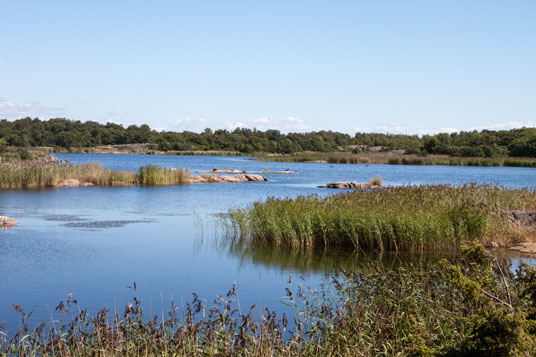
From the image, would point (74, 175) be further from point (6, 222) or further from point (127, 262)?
point (127, 262)

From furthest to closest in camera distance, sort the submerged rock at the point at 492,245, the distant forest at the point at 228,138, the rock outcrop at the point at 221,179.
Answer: the distant forest at the point at 228,138
the rock outcrop at the point at 221,179
the submerged rock at the point at 492,245

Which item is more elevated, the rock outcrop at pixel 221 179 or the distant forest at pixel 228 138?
the distant forest at pixel 228 138

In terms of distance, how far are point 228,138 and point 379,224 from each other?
124m

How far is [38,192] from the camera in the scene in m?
33.2

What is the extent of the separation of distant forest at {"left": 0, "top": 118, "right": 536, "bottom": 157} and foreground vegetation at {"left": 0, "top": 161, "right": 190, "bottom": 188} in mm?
65470

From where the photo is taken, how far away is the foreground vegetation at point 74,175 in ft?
118

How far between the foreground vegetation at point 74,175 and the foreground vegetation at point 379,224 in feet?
73.4

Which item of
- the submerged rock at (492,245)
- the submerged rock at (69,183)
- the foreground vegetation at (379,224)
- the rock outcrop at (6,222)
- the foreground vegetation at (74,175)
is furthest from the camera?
the submerged rock at (69,183)

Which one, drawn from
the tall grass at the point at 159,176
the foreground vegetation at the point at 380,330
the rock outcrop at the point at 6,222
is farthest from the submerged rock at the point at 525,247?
the tall grass at the point at 159,176

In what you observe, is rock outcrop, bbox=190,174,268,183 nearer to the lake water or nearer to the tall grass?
the tall grass

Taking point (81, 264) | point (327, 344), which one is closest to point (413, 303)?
point (327, 344)

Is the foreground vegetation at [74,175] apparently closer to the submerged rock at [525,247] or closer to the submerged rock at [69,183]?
the submerged rock at [69,183]

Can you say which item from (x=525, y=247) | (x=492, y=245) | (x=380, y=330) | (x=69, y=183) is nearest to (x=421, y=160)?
(x=69, y=183)

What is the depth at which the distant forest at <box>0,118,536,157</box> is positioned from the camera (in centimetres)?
10494
